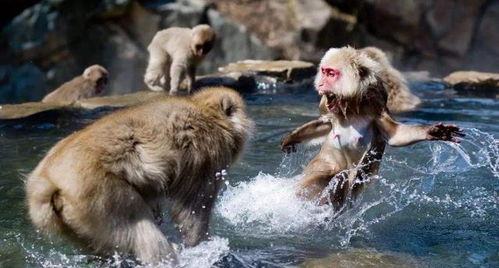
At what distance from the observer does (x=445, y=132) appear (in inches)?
141

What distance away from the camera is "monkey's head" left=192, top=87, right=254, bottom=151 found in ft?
11.0

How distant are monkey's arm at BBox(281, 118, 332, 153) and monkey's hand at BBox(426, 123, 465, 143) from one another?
93cm

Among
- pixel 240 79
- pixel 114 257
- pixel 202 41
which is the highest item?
pixel 114 257

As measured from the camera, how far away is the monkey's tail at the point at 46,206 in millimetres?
2844

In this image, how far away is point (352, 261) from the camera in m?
3.62

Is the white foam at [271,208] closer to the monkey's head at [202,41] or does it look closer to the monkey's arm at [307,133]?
the monkey's arm at [307,133]

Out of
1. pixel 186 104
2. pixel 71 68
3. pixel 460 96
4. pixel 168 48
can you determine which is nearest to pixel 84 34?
pixel 71 68

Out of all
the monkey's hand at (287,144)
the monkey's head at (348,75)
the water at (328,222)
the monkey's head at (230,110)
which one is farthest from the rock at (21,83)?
the monkey's head at (230,110)

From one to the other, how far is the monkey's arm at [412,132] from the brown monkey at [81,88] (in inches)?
223

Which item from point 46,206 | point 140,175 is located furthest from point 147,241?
point 46,206

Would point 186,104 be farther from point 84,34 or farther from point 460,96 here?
point 84,34

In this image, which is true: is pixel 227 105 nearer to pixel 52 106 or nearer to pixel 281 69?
pixel 52 106

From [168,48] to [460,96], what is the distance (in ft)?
13.0

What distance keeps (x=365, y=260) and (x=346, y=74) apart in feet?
3.32
